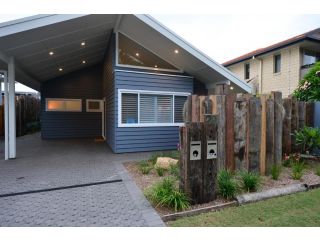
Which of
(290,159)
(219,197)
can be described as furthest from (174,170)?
(290,159)

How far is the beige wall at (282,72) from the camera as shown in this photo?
12388mm

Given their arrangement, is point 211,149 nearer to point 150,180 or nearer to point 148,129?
point 150,180

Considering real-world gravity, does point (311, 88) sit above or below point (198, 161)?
above

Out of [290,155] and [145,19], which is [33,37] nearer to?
[145,19]

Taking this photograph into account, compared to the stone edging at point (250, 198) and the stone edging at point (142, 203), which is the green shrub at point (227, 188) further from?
the stone edging at point (142, 203)

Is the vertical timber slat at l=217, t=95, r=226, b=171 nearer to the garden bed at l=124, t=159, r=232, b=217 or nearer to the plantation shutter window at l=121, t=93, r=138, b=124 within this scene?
the garden bed at l=124, t=159, r=232, b=217

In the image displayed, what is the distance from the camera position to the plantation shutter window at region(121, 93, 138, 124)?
779 cm

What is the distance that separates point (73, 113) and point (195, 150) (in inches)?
416

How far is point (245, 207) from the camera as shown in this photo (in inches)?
128

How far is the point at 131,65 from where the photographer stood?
8.01 m

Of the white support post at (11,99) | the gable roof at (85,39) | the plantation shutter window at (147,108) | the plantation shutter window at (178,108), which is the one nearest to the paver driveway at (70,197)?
the white support post at (11,99)

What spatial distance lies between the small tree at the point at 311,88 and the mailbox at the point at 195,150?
215 inches

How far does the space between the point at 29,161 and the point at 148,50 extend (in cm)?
578

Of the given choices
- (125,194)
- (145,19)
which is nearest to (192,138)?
(125,194)
